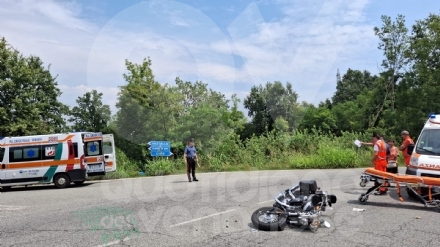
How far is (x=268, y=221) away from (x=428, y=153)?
5646mm

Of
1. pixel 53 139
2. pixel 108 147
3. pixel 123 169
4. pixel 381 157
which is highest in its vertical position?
pixel 53 139

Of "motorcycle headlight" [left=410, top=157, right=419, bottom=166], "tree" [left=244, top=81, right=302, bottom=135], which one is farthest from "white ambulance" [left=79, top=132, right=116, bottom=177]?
"tree" [left=244, top=81, right=302, bottom=135]

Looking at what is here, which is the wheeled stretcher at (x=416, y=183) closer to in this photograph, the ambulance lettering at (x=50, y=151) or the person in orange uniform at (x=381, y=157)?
the person in orange uniform at (x=381, y=157)

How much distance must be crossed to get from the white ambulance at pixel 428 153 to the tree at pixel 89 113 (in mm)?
31002

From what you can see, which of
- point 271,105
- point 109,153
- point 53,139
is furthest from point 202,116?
point 271,105

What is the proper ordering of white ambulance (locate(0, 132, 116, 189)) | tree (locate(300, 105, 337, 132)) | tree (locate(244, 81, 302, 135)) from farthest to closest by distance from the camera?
1. tree (locate(300, 105, 337, 132))
2. tree (locate(244, 81, 302, 135))
3. white ambulance (locate(0, 132, 116, 189))

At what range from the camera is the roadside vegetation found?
25.9 metres

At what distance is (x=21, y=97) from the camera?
99.8 feet

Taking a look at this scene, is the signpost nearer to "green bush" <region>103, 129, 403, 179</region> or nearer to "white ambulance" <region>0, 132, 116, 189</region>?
"green bush" <region>103, 129, 403, 179</region>

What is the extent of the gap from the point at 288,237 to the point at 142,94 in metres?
29.4

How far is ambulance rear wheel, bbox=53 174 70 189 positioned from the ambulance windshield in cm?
1419

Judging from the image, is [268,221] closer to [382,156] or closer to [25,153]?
[382,156]

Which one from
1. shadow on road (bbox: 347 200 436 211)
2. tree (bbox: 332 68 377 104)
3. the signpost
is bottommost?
shadow on road (bbox: 347 200 436 211)

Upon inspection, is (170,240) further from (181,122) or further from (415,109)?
(415,109)
